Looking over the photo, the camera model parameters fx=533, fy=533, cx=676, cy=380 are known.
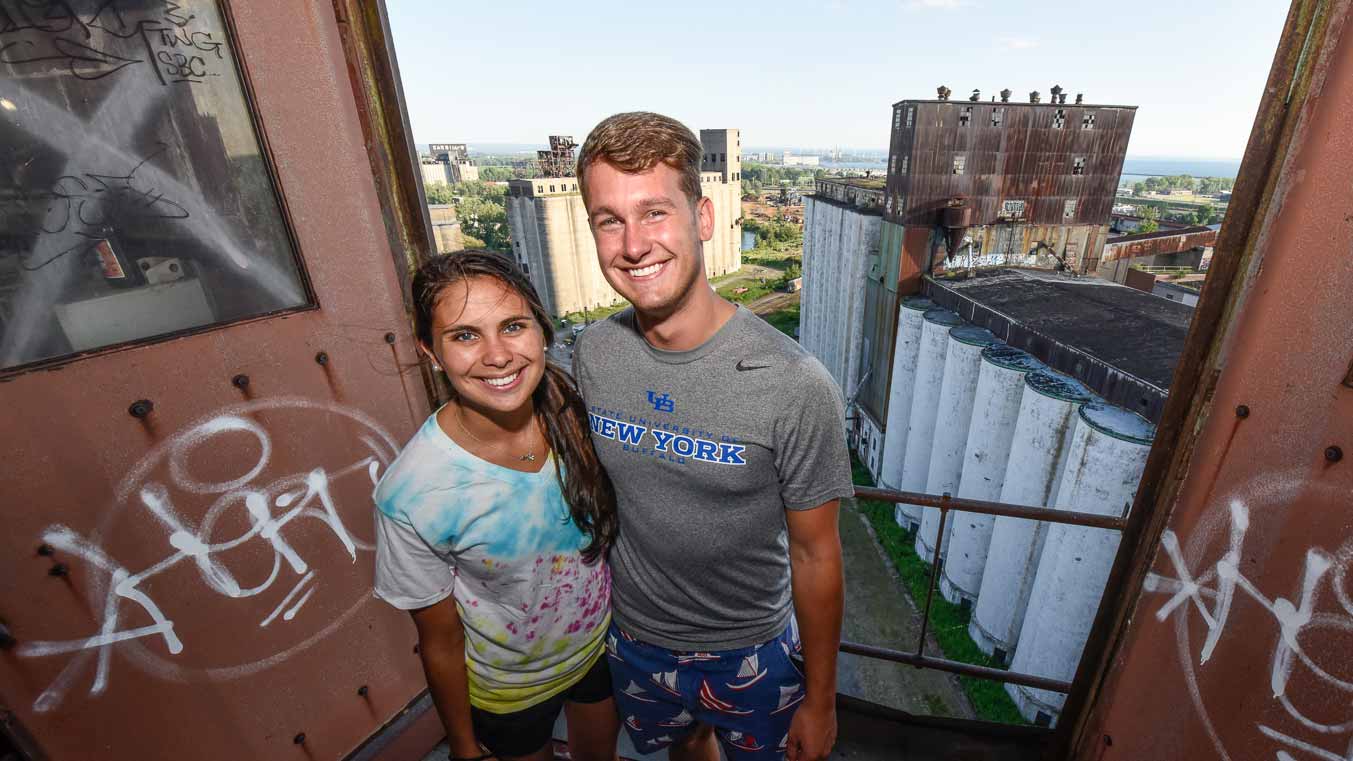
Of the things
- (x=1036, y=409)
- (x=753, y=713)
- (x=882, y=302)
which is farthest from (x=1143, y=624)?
(x=882, y=302)

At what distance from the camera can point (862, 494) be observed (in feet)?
9.27

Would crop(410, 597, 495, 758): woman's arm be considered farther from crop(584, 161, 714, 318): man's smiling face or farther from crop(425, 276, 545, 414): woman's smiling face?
crop(584, 161, 714, 318): man's smiling face

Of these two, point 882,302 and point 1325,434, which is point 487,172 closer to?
point 882,302

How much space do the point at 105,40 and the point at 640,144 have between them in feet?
5.77

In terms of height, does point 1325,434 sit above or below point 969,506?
above

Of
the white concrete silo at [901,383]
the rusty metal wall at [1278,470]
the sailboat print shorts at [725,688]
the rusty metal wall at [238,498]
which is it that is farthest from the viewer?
the white concrete silo at [901,383]

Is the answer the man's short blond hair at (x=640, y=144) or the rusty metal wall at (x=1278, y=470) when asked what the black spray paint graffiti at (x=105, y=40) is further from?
the rusty metal wall at (x=1278, y=470)

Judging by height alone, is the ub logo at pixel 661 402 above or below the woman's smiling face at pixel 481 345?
below

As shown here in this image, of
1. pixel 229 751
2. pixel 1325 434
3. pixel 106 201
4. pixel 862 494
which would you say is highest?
pixel 106 201

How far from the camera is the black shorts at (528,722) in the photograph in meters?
2.34

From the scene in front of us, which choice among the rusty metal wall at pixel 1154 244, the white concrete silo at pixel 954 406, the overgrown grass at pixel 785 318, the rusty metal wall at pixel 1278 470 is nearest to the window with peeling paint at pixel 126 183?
the rusty metal wall at pixel 1278 470

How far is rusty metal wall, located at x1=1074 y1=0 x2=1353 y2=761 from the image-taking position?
1.56 meters

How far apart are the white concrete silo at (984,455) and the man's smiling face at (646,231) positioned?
11.9 m

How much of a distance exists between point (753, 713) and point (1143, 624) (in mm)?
1657
